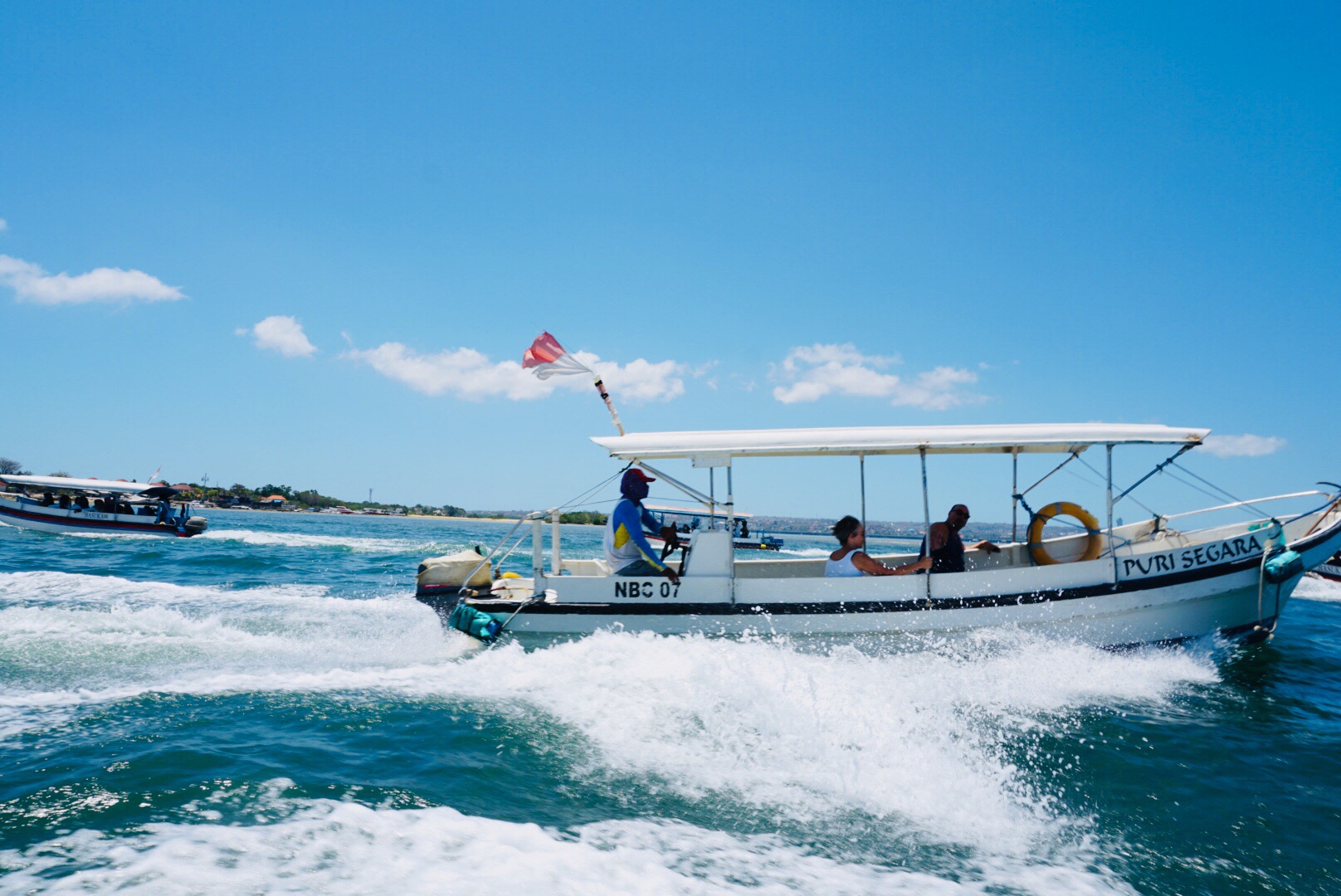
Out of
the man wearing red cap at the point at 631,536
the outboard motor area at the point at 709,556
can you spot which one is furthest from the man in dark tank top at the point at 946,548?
the man wearing red cap at the point at 631,536

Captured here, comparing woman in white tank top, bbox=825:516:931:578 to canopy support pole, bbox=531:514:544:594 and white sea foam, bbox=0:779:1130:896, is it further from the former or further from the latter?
white sea foam, bbox=0:779:1130:896

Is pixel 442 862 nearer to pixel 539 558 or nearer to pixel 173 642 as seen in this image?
pixel 539 558

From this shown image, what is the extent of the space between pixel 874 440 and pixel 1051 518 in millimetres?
3267

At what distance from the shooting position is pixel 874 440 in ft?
28.8

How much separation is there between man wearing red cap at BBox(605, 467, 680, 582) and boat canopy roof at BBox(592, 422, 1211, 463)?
0.36m

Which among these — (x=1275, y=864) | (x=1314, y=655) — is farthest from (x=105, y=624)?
(x=1314, y=655)

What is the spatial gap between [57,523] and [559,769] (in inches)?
1865

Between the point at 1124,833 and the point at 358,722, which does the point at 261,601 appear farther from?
the point at 1124,833

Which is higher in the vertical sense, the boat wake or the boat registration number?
the boat registration number

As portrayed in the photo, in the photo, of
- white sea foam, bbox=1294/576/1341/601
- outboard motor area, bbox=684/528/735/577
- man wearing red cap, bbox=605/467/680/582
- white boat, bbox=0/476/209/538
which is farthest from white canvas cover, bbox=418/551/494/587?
white boat, bbox=0/476/209/538

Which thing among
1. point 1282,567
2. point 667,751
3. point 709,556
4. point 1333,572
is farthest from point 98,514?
point 1333,572

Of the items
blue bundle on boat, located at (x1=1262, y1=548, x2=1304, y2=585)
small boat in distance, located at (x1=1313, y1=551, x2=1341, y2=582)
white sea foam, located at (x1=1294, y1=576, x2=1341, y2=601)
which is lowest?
white sea foam, located at (x1=1294, y1=576, x2=1341, y2=601)

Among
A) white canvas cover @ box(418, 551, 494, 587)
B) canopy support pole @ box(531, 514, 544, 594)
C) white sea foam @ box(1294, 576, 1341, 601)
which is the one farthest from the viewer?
white sea foam @ box(1294, 576, 1341, 601)

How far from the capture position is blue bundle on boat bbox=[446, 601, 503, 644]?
8883 millimetres
